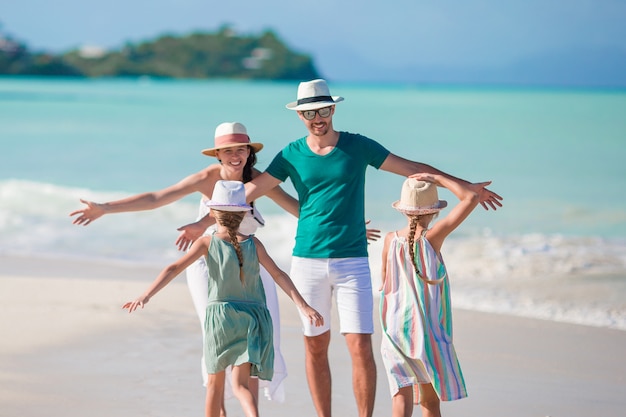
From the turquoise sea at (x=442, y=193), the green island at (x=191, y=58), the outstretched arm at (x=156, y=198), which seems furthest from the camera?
the green island at (x=191, y=58)

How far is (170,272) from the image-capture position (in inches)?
177

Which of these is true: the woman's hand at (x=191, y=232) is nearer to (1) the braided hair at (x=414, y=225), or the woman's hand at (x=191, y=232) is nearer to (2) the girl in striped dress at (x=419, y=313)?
(2) the girl in striped dress at (x=419, y=313)

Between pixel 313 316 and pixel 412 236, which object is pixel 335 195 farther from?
pixel 313 316

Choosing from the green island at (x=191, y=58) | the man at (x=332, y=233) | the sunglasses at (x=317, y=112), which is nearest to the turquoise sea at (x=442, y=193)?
the man at (x=332, y=233)

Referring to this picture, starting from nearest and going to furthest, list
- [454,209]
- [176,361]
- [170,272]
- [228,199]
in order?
[170,272] < [228,199] < [454,209] < [176,361]

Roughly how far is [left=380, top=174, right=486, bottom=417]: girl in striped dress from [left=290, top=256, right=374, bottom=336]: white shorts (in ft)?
0.86

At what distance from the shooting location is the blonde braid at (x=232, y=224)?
461 cm

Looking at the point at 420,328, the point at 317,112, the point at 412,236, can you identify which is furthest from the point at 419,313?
the point at 317,112

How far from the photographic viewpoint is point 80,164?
26.6 meters

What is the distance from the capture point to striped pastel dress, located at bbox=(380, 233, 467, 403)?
4574mm

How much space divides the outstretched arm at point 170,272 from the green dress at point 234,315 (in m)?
0.04

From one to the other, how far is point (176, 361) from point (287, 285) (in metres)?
2.44

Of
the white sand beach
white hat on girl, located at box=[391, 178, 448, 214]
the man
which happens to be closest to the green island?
the white sand beach

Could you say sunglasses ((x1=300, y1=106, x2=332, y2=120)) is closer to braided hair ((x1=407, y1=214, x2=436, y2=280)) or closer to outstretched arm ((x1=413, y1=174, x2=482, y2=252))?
outstretched arm ((x1=413, y1=174, x2=482, y2=252))
